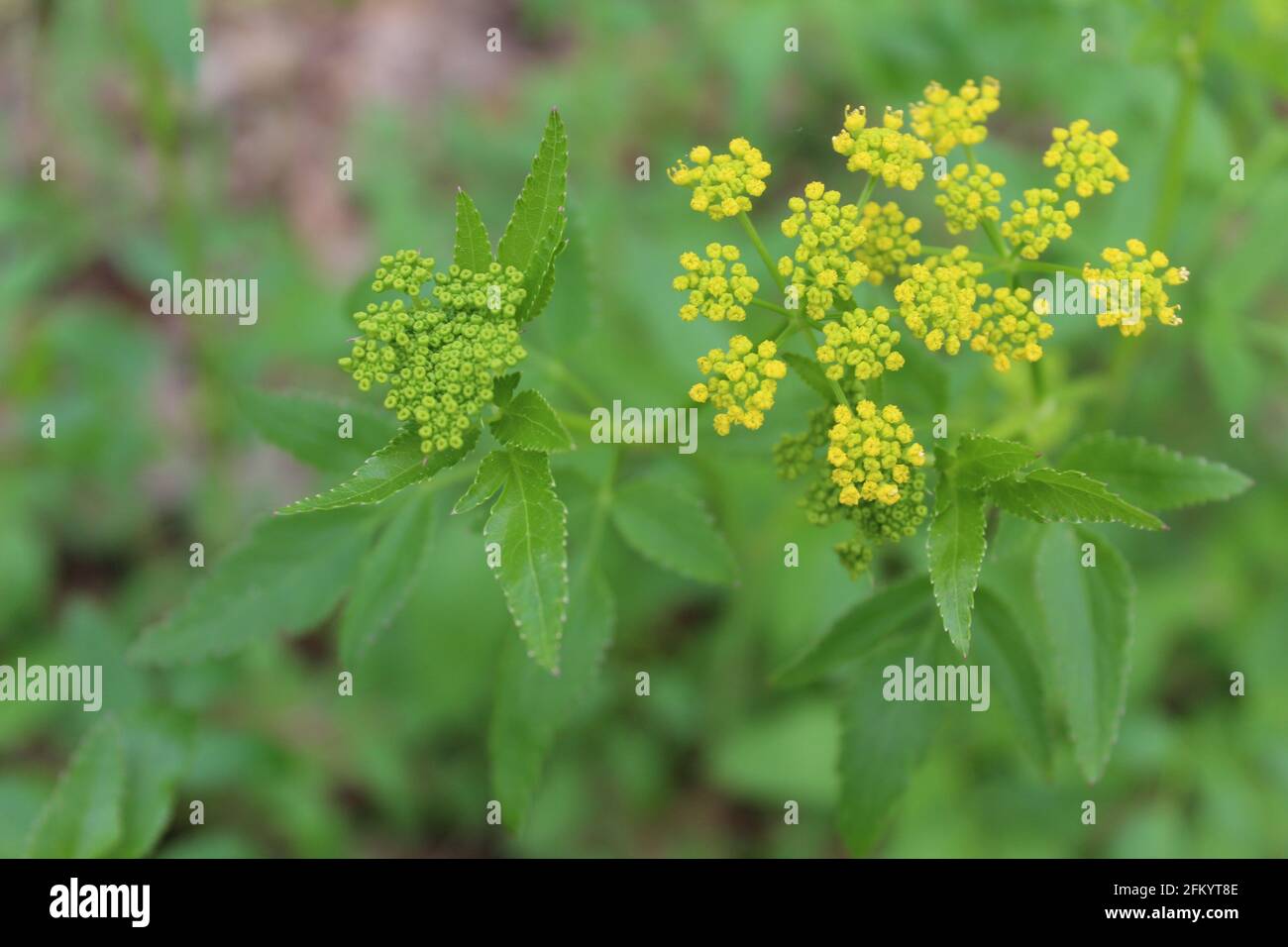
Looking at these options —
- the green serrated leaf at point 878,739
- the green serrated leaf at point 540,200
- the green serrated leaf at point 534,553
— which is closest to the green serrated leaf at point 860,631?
the green serrated leaf at point 878,739

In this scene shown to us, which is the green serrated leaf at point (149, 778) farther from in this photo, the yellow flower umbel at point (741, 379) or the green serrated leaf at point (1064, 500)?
the green serrated leaf at point (1064, 500)

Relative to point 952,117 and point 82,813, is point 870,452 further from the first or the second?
point 82,813

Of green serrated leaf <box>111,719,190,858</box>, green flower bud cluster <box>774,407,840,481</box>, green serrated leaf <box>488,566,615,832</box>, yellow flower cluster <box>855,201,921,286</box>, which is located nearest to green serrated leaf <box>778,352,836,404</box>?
green flower bud cluster <box>774,407,840,481</box>

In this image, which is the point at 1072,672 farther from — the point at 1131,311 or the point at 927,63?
the point at 927,63

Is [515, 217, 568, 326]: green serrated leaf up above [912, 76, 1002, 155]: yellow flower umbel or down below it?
below

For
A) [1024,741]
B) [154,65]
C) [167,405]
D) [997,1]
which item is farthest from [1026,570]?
[167,405]

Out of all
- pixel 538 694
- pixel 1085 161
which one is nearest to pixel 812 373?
pixel 1085 161

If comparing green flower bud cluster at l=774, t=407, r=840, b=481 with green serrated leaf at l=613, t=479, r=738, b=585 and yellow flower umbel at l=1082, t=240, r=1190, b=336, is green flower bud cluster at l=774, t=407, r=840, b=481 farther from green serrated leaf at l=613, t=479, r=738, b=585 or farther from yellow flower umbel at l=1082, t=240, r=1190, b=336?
yellow flower umbel at l=1082, t=240, r=1190, b=336
